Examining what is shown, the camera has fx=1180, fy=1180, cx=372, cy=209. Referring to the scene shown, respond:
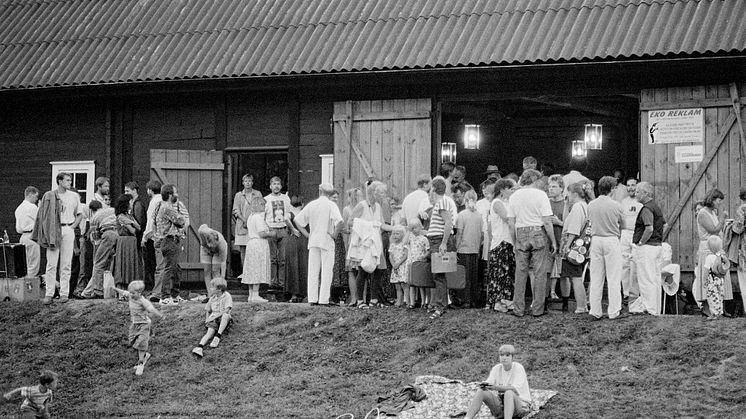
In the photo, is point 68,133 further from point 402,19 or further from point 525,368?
point 525,368

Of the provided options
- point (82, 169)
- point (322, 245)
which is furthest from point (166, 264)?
point (82, 169)

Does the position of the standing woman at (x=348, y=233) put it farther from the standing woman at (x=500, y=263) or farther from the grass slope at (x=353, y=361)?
the standing woman at (x=500, y=263)

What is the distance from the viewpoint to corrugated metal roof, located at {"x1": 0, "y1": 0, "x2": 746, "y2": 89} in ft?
54.7

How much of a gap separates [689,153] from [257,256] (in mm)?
6273

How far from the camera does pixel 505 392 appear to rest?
12.0 metres

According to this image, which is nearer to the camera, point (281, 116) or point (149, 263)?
point (149, 263)

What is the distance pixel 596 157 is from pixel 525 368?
1059cm

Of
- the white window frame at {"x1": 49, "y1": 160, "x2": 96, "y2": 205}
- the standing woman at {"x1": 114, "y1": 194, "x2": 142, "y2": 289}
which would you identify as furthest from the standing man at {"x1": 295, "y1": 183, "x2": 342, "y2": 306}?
the white window frame at {"x1": 49, "y1": 160, "x2": 96, "y2": 205}

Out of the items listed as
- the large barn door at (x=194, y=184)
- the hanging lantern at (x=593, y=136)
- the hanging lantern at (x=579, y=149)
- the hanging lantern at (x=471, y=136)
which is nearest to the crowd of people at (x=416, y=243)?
the large barn door at (x=194, y=184)

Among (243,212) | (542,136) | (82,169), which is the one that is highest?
(542,136)

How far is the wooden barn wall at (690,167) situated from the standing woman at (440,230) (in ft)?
9.87

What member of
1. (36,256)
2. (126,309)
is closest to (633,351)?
(126,309)

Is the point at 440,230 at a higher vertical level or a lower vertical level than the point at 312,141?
lower

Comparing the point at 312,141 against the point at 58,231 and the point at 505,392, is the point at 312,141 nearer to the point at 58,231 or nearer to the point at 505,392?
the point at 58,231
